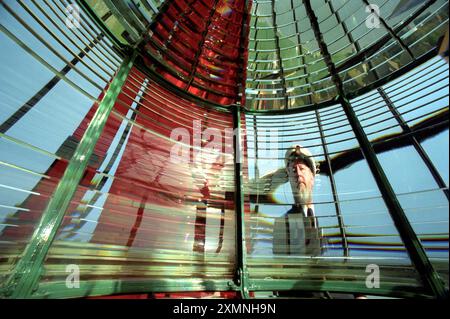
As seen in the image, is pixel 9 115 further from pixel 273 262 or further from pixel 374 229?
pixel 374 229

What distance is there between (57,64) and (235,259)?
188 cm

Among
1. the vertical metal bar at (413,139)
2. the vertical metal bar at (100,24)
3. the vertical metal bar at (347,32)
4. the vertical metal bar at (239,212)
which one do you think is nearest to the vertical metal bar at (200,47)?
the vertical metal bar at (239,212)

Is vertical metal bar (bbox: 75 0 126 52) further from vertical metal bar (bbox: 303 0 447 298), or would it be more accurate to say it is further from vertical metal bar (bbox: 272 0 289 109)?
vertical metal bar (bbox: 303 0 447 298)

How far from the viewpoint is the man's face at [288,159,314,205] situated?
7.76 feet

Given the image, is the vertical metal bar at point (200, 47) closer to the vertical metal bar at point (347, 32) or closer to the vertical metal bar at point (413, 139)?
the vertical metal bar at point (347, 32)

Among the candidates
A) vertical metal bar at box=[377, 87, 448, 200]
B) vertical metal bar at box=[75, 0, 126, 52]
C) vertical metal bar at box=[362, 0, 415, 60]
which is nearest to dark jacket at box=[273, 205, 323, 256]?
vertical metal bar at box=[377, 87, 448, 200]

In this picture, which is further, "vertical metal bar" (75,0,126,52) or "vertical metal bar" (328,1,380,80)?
"vertical metal bar" (328,1,380,80)

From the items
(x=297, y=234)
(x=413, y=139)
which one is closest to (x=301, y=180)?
(x=297, y=234)

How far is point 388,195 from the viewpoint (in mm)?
1786

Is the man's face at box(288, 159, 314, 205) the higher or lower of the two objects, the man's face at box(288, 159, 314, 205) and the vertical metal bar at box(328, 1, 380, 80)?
the lower

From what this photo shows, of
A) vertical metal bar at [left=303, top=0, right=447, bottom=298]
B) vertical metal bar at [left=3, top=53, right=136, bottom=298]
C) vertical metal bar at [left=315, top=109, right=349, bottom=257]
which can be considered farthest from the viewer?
vertical metal bar at [left=315, top=109, right=349, bottom=257]

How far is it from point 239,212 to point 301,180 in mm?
844

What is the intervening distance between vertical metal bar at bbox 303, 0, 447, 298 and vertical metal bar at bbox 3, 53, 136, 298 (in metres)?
2.13

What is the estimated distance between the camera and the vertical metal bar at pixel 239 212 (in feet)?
5.66
